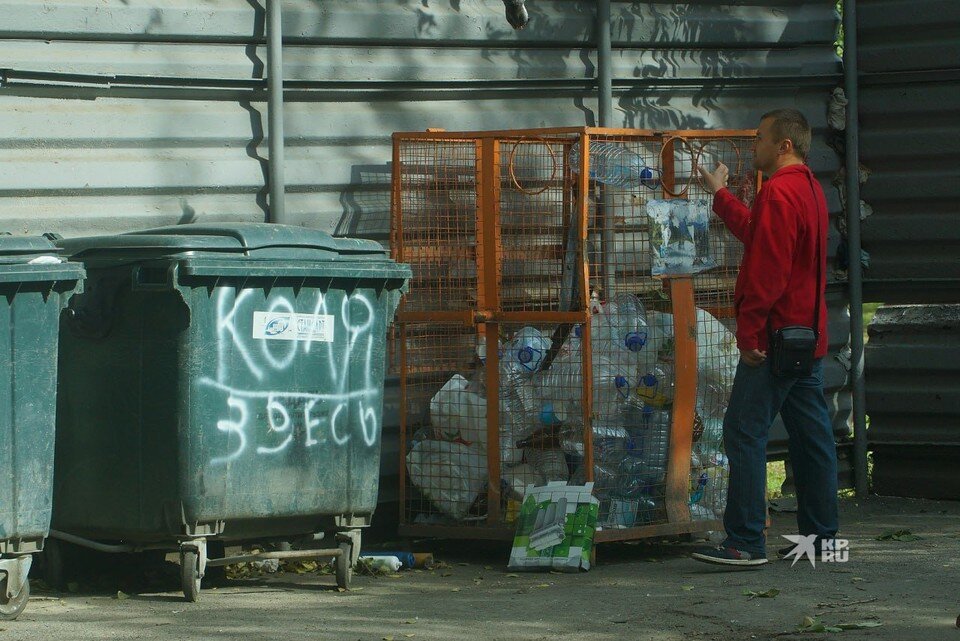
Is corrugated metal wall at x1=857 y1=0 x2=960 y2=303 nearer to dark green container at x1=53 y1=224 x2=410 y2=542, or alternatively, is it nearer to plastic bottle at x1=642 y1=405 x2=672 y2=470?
plastic bottle at x1=642 y1=405 x2=672 y2=470

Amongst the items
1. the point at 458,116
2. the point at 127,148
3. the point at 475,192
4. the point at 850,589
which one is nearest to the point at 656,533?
the point at 850,589

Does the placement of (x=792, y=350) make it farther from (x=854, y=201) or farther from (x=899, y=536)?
(x=854, y=201)

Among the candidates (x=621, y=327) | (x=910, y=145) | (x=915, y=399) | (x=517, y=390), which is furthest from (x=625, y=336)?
(x=910, y=145)

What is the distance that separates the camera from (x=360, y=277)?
241 inches

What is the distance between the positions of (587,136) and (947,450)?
10.9 feet

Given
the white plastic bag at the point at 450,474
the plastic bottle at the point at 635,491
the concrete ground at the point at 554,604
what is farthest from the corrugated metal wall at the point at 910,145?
the white plastic bag at the point at 450,474

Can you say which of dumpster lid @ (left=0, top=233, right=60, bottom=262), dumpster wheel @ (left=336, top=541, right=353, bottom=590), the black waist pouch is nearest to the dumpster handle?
dumpster lid @ (left=0, top=233, right=60, bottom=262)

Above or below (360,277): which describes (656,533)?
below

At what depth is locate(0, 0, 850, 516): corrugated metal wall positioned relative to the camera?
21.6 feet

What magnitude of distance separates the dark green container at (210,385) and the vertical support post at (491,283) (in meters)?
0.77

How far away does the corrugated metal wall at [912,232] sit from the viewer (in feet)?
27.7

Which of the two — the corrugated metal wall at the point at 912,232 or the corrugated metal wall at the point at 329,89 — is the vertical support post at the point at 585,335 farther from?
the corrugated metal wall at the point at 912,232

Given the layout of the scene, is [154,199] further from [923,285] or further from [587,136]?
[923,285]

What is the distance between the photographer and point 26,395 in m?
5.45
